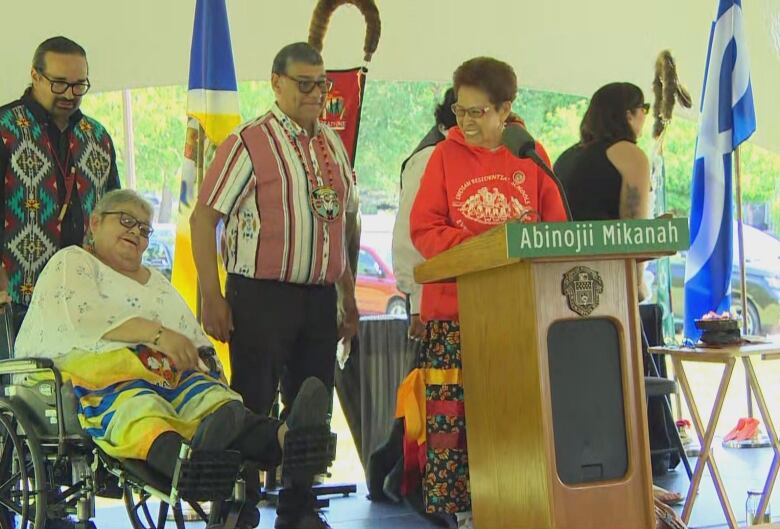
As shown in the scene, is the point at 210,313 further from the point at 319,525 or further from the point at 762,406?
the point at 762,406

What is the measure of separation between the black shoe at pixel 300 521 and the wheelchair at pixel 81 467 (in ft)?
0.74

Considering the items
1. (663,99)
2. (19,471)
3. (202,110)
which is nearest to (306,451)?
(19,471)

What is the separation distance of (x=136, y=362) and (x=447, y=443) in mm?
860

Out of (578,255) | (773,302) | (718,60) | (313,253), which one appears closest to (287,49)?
(313,253)

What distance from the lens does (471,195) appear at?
2.70m

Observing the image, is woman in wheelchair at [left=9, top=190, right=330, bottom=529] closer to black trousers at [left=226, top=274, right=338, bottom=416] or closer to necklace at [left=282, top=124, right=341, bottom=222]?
black trousers at [left=226, top=274, right=338, bottom=416]

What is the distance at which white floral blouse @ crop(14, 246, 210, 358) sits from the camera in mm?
2863

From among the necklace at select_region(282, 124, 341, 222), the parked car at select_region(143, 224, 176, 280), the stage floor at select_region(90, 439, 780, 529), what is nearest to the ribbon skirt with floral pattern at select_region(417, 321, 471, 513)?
the necklace at select_region(282, 124, 341, 222)

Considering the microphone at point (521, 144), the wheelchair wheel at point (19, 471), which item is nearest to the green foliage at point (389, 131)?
the wheelchair wheel at point (19, 471)

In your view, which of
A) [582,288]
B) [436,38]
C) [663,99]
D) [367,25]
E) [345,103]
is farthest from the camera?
[663,99]

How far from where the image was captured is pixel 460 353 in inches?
107

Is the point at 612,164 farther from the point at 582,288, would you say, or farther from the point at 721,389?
the point at 582,288

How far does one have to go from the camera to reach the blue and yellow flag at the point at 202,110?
12.7ft

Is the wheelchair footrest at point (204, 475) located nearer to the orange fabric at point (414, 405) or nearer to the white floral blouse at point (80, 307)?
the white floral blouse at point (80, 307)
